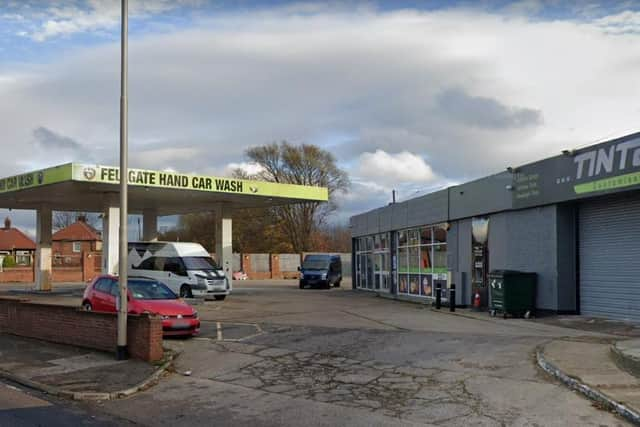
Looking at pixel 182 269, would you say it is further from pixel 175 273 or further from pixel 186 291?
pixel 186 291

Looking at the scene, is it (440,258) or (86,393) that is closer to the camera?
(86,393)

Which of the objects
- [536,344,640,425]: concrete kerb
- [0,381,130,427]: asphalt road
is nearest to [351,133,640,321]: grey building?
[536,344,640,425]: concrete kerb

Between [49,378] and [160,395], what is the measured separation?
2468 mm

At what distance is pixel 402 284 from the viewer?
1187 inches

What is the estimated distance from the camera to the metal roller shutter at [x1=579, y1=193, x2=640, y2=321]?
16.7m

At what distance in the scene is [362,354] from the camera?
1328 cm

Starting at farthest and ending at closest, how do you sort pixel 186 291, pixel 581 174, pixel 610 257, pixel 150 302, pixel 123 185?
1. pixel 186 291
2. pixel 581 174
3. pixel 610 257
4. pixel 150 302
5. pixel 123 185

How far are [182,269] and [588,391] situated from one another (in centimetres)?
1991

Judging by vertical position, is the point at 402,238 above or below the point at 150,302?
above

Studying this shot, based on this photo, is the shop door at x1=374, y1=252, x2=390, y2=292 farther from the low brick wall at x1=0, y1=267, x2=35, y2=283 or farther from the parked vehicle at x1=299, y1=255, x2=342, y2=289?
the low brick wall at x1=0, y1=267, x2=35, y2=283

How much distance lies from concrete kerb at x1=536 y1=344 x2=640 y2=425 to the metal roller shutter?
20.6ft

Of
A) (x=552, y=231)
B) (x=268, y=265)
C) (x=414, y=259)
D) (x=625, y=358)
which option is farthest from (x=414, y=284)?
(x=268, y=265)

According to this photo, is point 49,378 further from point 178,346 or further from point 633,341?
point 633,341

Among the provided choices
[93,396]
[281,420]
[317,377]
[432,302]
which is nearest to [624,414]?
[281,420]
